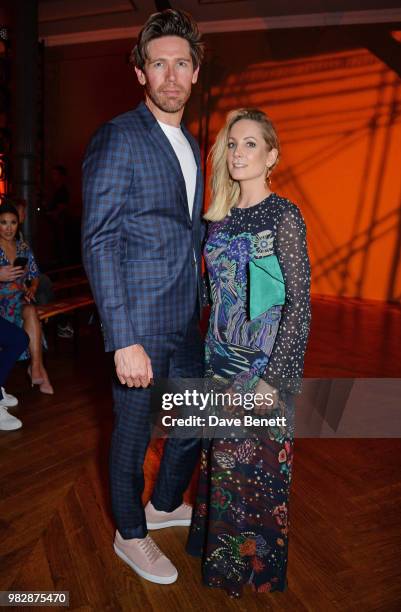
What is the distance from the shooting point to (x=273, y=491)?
5.19ft

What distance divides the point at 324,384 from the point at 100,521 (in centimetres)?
232

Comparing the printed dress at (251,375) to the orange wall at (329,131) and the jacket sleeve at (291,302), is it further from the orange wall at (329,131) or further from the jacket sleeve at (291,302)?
the orange wall at (329,131)

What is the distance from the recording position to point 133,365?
4.90 ft

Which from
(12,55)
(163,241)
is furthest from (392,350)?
(12,55)

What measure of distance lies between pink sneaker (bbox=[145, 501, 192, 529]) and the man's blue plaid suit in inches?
9.9

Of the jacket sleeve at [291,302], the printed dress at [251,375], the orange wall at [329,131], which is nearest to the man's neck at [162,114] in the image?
the printed dress at [251,375]

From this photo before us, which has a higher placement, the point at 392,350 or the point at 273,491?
the point at 273,491

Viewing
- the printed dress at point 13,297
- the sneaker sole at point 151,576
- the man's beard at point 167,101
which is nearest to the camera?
the man's beard at point 167,101

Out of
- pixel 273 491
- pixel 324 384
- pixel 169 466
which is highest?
pixel 273 491

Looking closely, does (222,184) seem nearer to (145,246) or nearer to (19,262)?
(145,246)

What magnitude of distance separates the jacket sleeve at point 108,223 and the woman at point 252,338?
0.32m

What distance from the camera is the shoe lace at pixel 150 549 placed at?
5.80 ft

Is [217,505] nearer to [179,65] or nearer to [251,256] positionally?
[251,256]

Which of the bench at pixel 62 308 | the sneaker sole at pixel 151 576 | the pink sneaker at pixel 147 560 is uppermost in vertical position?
the bench at pixel 62 308
